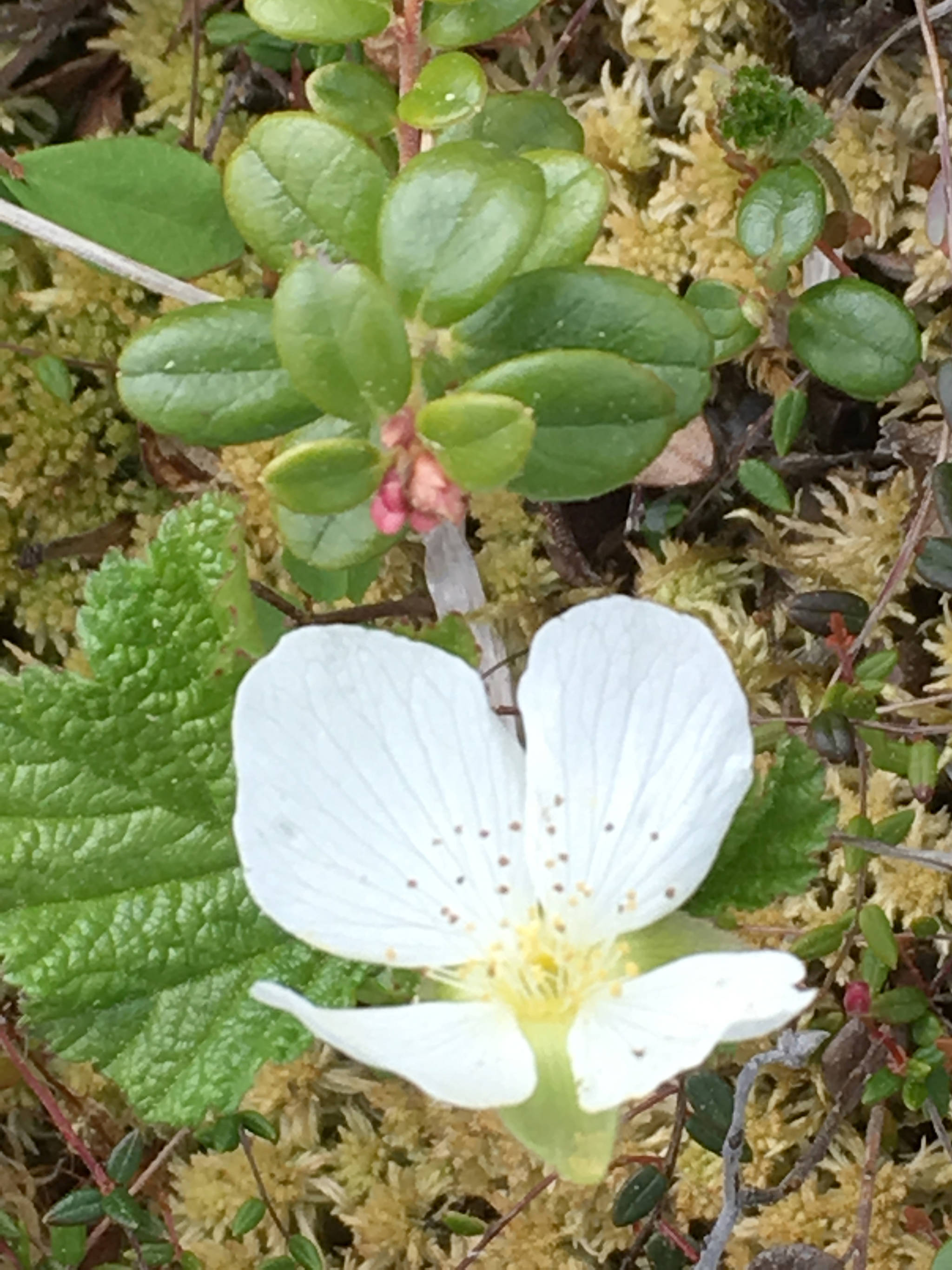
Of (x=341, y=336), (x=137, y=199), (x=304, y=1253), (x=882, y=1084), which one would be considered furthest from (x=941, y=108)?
(x=304, y=1253)

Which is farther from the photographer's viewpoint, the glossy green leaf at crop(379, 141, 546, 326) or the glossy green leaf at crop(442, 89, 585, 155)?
the glossy green leaf at crop(442, 89, 585, 155)

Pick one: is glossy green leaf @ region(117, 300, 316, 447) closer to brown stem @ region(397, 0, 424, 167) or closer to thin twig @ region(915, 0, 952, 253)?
brown stem @ region(397, 0, 424, 167)

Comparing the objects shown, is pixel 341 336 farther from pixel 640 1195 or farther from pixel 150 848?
pixel 640 1195

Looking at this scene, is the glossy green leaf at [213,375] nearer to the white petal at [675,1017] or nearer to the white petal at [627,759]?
the white petal at [627,759]

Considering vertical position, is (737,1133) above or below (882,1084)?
above

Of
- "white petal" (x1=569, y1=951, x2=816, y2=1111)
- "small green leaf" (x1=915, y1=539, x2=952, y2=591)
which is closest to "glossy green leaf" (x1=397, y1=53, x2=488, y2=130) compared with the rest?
"small green leaf" (x1=915, y1=539, x2=952, y2=591)

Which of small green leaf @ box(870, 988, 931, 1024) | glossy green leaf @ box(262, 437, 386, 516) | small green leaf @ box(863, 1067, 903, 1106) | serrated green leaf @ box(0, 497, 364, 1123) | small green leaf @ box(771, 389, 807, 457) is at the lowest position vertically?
small green leaf @ box(863, 1067, 903, 1106)

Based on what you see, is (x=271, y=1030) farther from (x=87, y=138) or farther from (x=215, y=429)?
(x=87, y=138)
